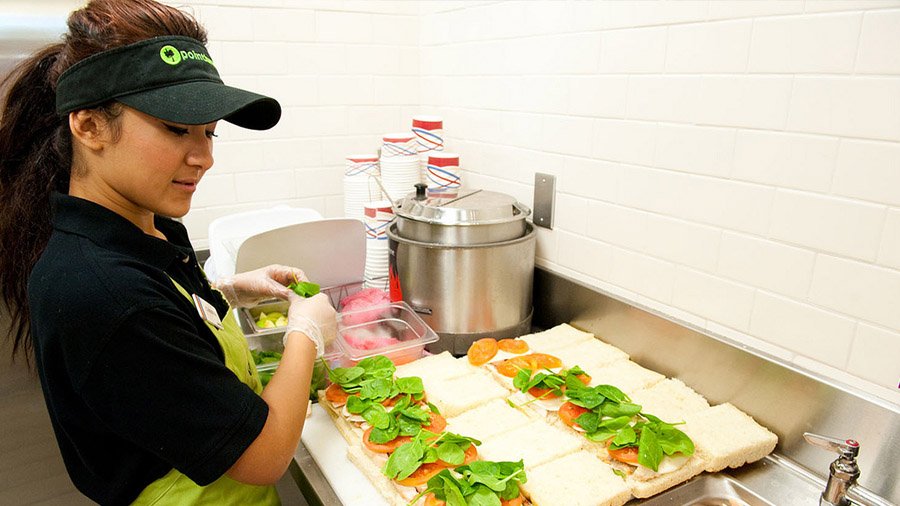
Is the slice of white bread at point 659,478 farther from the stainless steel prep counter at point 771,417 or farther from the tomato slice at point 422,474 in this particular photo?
the tomato slice at point 422,474

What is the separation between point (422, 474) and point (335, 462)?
8.1 inches

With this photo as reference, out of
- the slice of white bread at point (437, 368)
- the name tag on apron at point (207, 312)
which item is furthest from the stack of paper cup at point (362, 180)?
the name tag on apron at point (207, 312)

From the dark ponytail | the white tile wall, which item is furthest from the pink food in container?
the dark ponytail

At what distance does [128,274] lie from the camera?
78cm

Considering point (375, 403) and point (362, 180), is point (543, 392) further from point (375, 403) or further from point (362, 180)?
point (362, 180)

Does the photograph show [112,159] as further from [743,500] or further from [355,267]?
[743,500]

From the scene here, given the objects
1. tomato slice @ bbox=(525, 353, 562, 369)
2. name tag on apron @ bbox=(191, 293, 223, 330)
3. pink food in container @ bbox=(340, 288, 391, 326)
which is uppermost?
name tag on apron @ bbox=(191, 293, 223, 330)

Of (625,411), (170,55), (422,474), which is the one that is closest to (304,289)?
(422,474)

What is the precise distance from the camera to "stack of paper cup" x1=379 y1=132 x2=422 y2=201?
1822 mm

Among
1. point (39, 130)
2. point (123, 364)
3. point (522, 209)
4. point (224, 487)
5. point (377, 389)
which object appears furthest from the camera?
point (522, 209)

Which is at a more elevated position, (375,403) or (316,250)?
(316,250)

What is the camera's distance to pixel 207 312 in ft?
3.28

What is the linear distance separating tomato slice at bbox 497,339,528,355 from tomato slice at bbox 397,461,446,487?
0.46 m

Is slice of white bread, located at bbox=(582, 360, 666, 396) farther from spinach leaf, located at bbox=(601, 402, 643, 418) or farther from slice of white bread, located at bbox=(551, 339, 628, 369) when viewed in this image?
spinach leaf, located at bbox=(601, 402, 643, 418)
